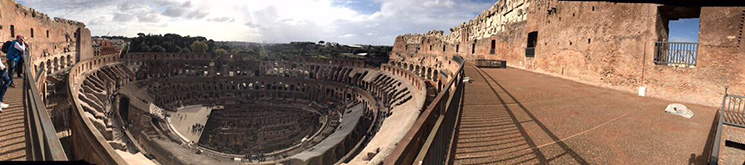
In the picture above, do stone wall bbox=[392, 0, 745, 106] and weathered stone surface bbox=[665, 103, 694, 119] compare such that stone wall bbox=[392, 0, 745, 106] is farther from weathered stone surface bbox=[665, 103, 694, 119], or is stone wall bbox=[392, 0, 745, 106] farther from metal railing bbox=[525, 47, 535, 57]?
weathered stone surface bbox=[665, 103, 694, 119]

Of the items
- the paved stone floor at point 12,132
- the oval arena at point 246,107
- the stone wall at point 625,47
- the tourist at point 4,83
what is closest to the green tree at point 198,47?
the oval arena at point 246,107

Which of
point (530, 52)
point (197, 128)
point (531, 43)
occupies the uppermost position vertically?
point (531, 43)

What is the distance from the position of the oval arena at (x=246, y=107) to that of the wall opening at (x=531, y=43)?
3732mm

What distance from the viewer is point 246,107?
124ft

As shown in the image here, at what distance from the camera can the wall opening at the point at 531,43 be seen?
54.2 feet

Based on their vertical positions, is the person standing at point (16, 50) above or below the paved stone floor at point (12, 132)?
above

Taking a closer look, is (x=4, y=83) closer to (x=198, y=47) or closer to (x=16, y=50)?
(x=16, y=50)

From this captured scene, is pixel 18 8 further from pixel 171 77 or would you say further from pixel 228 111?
pixel 171 77

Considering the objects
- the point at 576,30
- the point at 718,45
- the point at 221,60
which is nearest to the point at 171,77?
the point at 221,60

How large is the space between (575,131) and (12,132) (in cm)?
752

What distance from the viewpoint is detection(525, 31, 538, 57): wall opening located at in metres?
16.5

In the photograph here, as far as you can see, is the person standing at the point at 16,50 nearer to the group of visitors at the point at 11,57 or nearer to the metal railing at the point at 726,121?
the group of visitors at the point at 11,57

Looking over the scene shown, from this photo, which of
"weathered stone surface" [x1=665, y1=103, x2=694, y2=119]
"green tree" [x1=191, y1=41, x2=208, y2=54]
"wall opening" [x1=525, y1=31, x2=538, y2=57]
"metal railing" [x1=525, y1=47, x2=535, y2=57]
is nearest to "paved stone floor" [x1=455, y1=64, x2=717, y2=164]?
"weathered stone surface" [x1=665, y1=103, x2=694, y2=119]

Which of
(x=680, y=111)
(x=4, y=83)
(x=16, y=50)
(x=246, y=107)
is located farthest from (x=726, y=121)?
(x=246, y=107)
